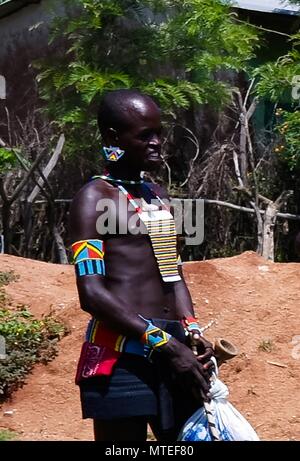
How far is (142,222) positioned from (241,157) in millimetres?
6594

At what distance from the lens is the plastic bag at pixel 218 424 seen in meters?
3.10

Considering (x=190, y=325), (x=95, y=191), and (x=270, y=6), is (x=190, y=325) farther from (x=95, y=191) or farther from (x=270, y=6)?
(x=270, y=6)

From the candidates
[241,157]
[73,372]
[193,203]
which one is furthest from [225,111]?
[73,372]

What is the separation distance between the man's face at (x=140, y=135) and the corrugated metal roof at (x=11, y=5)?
8133 mm

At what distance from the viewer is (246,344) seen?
6.46 m

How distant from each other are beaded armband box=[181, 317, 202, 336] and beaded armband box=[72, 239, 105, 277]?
0.39 meters

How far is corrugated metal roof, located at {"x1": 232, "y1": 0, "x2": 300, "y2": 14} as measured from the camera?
34.1 ft

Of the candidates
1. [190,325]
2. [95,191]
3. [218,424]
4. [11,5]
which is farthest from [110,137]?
[11,5]

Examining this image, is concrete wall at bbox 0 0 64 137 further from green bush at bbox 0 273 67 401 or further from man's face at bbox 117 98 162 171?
man's face at bbox 117 98 162 171

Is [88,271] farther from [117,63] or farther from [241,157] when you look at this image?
[241,157]

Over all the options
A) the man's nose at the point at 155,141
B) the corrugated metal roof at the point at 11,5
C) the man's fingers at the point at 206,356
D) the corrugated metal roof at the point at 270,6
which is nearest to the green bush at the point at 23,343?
the man's fingers at the point at 206,356

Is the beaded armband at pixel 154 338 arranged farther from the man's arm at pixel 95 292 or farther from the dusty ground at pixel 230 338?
the dusty ground at pixel 230 338

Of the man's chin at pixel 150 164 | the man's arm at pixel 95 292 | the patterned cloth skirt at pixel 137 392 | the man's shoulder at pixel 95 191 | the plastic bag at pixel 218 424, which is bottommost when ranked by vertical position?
the plastic bag at pixel 218 424

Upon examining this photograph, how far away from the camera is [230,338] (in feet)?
21.4
